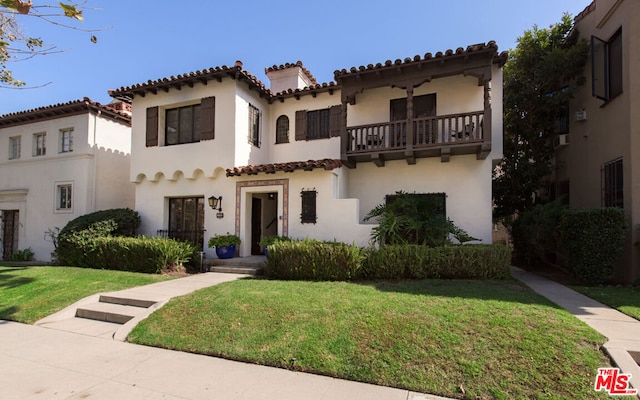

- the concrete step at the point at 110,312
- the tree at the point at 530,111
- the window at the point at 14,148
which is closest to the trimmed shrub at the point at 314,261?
the concrete step at the point at 110,312

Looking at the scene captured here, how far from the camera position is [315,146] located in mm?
12789

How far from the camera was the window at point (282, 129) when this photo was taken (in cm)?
1352

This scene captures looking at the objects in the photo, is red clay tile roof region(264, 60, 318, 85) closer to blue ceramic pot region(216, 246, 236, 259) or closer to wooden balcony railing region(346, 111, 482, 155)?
wooden balcony railing region(346, 111, 482, 155)

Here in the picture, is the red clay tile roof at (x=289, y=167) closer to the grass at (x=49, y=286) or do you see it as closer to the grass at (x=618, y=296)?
the grass at (x=49, y=286)

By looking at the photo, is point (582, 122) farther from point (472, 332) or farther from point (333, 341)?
point (333, 341)

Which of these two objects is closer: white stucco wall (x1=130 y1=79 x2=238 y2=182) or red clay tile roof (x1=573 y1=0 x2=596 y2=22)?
red clay tile roof (x1=573 y1=0 x2=596 y2=22)

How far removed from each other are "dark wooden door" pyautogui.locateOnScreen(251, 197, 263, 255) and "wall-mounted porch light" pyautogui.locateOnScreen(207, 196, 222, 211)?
1212mm

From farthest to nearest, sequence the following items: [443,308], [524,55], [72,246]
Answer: [524,55], [72,246], [443,308]

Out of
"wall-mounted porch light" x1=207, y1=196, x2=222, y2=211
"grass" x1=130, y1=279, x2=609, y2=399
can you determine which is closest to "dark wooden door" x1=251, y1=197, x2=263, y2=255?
"wall-mounted porch light" x1=207, y1=196, x2=222, y2=211

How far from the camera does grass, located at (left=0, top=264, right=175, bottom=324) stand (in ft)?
23.1

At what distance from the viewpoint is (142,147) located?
13.0 m

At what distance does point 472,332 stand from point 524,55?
11.8 meters

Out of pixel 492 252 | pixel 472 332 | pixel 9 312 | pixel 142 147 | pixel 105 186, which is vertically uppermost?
pixel 142 147

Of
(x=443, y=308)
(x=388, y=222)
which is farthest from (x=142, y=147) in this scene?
(x=443, y=308)
